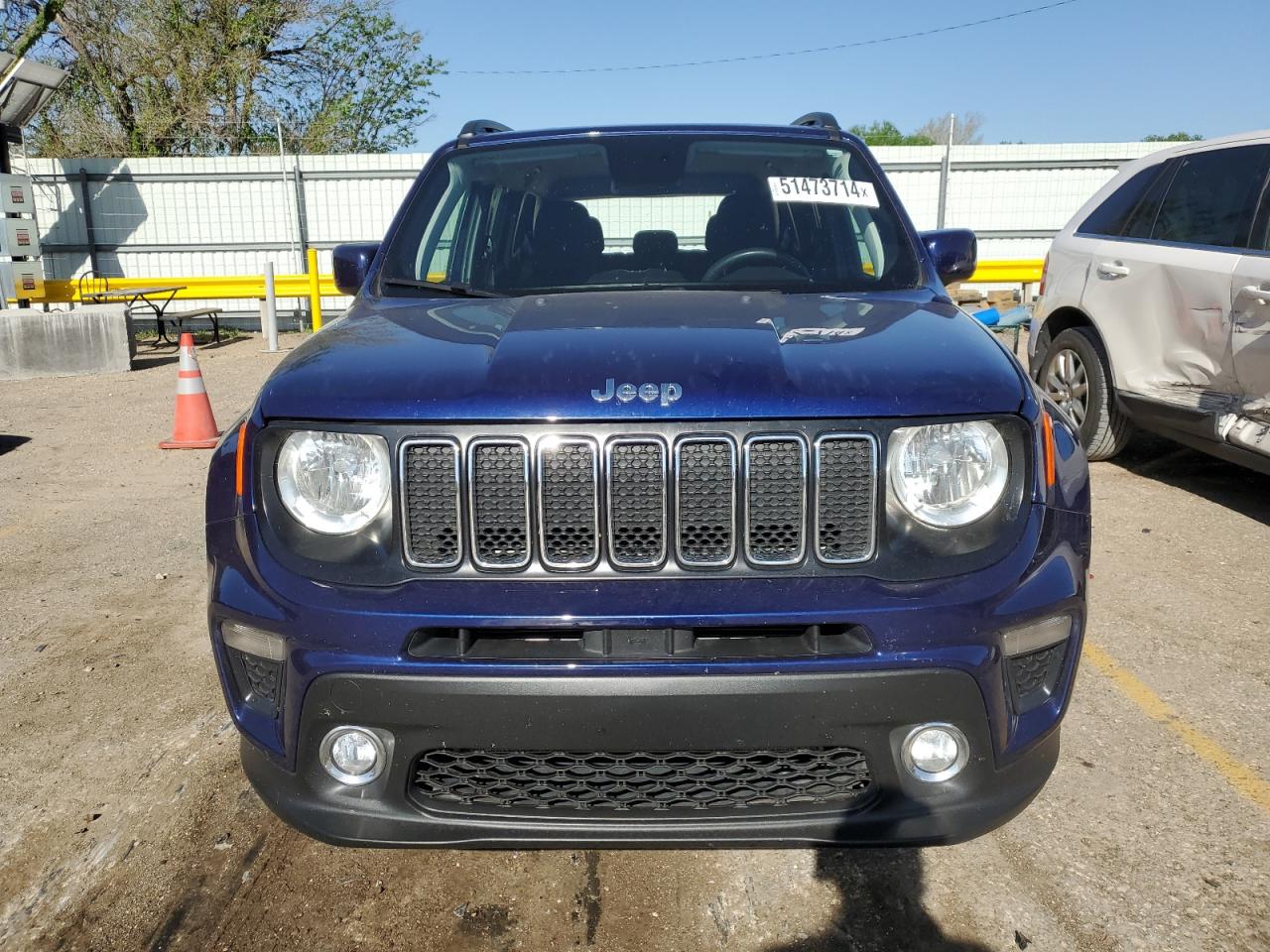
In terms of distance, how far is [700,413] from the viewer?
1.98 metres

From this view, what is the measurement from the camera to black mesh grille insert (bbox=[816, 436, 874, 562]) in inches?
79.3

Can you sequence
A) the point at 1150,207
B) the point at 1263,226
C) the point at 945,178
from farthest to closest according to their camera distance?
1. the point at 945,178
2. the point at 1150,207
3. the point at 1263,226

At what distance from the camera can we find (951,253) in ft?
11.2

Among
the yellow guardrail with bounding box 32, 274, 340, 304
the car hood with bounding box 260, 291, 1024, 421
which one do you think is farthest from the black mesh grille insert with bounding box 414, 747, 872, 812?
the yellow guardrail with bounding box 32, 274, 340, 304

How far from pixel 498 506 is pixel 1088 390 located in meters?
4.98

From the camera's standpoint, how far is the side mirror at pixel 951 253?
3408 mm

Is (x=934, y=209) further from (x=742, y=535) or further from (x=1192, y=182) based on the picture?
(x=742, y=535)

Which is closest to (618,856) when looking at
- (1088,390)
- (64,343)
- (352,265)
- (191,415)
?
(352,265)

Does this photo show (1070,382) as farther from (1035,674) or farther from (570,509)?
(570,509)

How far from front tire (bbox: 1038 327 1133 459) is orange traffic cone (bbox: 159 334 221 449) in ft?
19.0

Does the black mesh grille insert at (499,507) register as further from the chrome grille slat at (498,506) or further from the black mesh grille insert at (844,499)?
the black mesh grille insert at (844,499)

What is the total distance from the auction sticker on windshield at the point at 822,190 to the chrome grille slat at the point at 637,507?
1634 millimetres

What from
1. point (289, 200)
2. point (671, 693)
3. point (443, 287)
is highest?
point (289, 200)

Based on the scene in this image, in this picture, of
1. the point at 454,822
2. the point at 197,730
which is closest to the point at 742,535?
the point at 454,822
